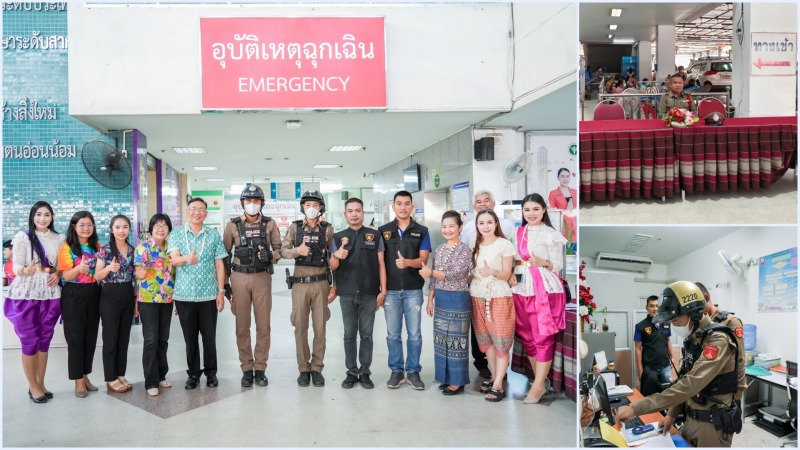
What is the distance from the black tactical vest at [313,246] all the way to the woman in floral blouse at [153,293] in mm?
911

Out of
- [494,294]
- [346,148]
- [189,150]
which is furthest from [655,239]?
[189,150]

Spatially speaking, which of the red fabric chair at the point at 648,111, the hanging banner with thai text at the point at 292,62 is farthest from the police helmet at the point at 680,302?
the red fabric chair at the point at 648,111

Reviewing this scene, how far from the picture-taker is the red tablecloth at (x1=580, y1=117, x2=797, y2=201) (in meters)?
5.48

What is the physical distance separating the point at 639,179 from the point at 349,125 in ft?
10.8

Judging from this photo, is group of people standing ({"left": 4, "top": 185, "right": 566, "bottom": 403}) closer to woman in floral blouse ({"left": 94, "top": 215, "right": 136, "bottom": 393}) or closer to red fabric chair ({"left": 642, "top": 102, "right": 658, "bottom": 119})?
woman in floral blouse ({"left": 94, "top": 215, "right": 136, "bottom": 393})

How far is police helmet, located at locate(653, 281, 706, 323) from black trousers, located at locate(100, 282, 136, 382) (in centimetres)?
342

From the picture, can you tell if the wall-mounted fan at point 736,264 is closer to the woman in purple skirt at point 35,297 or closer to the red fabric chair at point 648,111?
the woman in purple skirt at point 35,297

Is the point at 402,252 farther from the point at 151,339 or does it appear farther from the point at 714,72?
the point at 714,72

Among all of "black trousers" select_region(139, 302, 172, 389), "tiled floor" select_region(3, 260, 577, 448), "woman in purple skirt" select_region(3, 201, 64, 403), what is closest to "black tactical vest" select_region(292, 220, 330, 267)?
"tiled floor" select_region(3, 260, 577, 448)

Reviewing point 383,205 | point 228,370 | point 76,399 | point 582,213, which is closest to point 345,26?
point 582,213

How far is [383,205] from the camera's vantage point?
45.1ft

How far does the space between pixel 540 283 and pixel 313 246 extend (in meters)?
1.59

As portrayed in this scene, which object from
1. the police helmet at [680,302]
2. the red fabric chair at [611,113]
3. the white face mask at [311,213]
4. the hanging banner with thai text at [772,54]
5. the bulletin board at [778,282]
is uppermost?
the hanging banner with thai text at [772,54]

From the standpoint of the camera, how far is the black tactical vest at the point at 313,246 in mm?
4086
